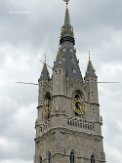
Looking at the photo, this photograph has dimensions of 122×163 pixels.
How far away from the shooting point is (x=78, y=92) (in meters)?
72.1

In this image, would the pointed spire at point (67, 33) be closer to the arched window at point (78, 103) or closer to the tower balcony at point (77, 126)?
the arched window at point (78, 103)

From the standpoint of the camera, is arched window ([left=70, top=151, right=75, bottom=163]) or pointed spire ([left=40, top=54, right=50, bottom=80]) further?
pointed spire ([left=40, top=54, right=50, bottom=80])

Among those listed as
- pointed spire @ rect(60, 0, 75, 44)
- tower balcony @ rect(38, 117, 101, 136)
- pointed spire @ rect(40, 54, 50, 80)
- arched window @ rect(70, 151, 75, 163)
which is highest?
pointed spire @ rect(60, 0, 75, 44)

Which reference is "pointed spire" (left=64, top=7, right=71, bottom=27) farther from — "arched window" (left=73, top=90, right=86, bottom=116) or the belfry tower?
"arched window" (left=73, top=90, right=86, bottom=116)

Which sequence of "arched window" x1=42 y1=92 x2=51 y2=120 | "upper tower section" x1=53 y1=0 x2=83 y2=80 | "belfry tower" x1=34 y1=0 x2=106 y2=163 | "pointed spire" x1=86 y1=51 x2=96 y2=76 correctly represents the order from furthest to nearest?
1. "pointed spire" x1=86 y1=51 x2=96 y2=76
2. "upper tower section" x1=53 y1=0 x2=83 y2=80
3. "arched window" x1=42 y1=92 x2=51 y2=120
4. "belfry tower" x1=34 y1=0 x2=106 y2=163

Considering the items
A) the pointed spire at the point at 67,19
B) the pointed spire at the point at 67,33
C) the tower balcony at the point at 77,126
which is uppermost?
the pointed spire at the point at 67,19

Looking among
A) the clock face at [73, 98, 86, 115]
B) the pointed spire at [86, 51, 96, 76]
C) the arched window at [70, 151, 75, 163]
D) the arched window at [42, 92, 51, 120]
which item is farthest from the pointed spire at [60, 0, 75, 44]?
the arched window at [70, 151, 75, 163]

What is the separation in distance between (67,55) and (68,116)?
12.2 m

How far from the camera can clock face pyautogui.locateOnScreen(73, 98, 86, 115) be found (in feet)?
230

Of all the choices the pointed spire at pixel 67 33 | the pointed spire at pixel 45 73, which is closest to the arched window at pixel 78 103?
the pointed spire at pixel 45 73

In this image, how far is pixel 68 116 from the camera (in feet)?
225

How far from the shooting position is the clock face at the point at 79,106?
70.1 metres

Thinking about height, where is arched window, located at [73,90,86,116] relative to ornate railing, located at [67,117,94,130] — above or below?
above

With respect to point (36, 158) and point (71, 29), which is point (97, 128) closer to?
point (36, 158)
